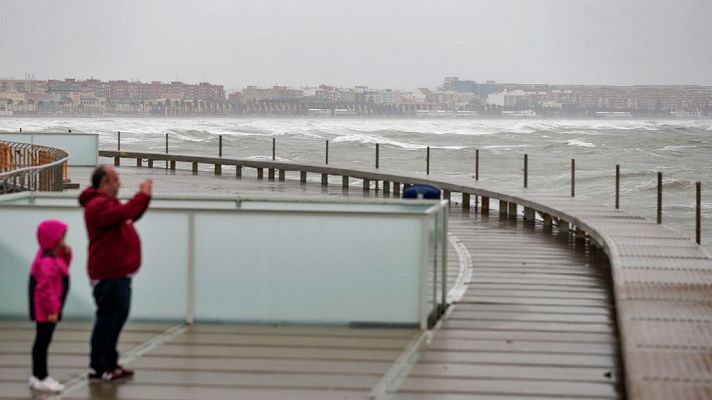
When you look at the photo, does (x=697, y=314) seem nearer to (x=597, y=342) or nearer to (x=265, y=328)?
(x=597, y=342)

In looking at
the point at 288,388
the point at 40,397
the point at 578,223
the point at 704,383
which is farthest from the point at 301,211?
the point at 578,223

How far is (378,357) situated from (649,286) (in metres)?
2.67

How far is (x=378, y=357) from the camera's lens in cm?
717

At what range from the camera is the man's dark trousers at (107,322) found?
21.3 feet

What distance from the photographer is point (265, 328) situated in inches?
314

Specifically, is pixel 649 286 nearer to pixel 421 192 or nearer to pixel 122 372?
pixel 421 192

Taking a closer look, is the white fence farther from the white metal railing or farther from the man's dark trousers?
the man's dark trousers

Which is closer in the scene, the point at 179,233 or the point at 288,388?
the point at 288,388

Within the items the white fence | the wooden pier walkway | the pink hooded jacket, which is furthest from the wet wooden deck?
the white fence

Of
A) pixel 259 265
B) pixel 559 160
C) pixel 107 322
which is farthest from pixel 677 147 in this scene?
pixel 107 322

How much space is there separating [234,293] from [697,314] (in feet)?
10.1

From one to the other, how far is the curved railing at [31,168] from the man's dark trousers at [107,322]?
6.14 m

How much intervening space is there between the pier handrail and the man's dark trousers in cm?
275

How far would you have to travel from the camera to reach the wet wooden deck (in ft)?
20.8
